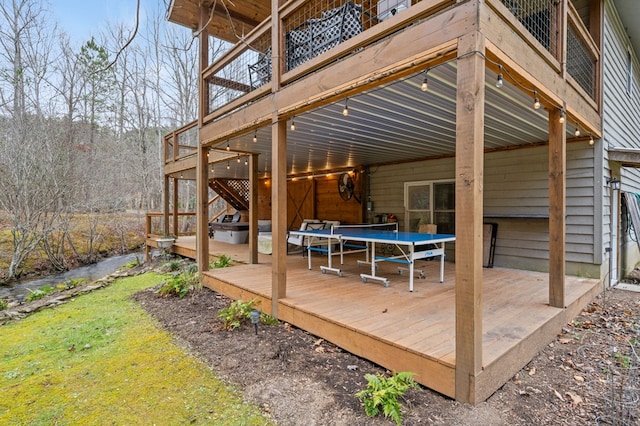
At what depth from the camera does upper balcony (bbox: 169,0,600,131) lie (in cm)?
297

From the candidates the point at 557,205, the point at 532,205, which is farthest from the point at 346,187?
the point at 557,205

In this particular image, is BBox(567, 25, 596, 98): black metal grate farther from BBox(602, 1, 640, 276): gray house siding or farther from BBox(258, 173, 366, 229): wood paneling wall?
BBox(258, 173, 366, 229): wood paneling wall

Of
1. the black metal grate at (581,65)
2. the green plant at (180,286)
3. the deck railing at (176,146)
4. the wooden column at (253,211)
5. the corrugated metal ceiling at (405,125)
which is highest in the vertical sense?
the black metal grate at (581,65)

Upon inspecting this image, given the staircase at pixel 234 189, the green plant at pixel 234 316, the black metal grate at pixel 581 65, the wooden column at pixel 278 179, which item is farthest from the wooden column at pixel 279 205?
the staircase at pixel 234 189

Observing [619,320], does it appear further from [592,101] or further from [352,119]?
[352,119]

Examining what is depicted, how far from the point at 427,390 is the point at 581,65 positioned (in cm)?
620

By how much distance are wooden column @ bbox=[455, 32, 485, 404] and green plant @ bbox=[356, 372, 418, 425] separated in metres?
0.43

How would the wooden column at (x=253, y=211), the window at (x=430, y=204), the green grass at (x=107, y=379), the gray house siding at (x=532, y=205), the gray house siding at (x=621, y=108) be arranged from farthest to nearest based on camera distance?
the window at (x=430, y=204) < the wooden column at (x=253, y=211) < the gray house siding at (x=621, y=108) < the gray house siding at (x=532, y=205) < the green grass at (x=107, y=379)

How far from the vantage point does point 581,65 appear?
5.71 metres

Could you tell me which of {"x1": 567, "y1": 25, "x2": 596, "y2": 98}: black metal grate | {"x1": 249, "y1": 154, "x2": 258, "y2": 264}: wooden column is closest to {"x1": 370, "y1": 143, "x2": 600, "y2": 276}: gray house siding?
{"x1": 567, "y1": 25, "x2": 596, "y2": 98}: black metal grate

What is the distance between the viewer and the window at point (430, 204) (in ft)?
23.6

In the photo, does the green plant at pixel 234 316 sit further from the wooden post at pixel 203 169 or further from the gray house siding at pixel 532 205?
the gray house siding at pixel 532 205

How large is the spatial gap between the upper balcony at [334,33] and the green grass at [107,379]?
2872 millimetres

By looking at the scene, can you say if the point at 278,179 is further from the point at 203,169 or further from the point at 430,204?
the point at 430,204
